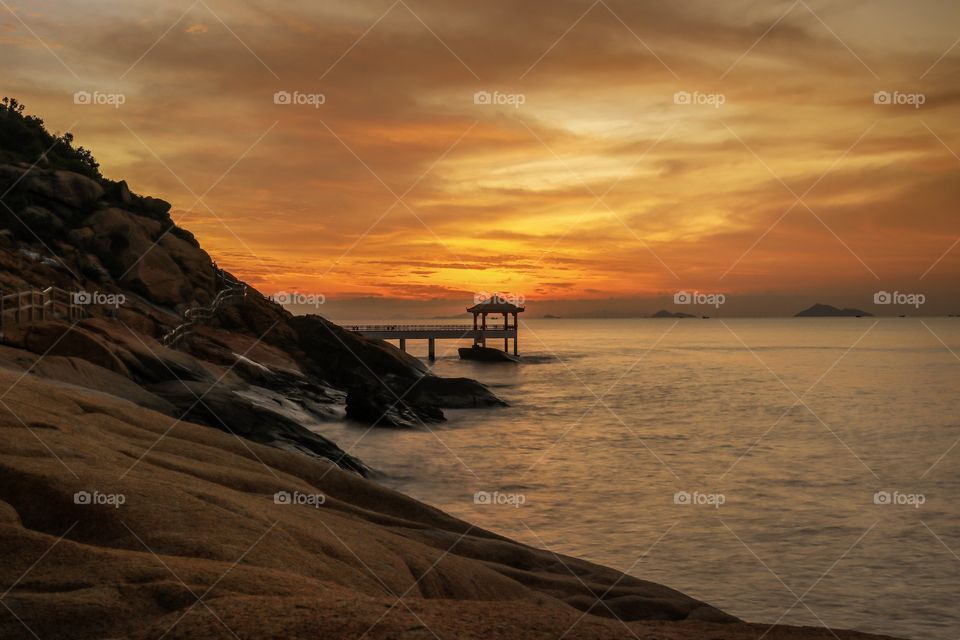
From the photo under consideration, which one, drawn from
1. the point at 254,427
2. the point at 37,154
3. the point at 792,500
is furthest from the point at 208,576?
the point at 37,154

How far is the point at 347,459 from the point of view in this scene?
2389 cm

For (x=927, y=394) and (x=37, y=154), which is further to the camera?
(x=927, y=394)

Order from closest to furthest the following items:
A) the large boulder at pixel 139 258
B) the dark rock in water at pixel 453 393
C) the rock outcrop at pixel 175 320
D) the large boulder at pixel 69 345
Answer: the large boulder at pixel 69 345 < the rock outcrop at pixel 175 320 < the large boulder at pixel 139 258 < the dark rock in water at pixel 453 393

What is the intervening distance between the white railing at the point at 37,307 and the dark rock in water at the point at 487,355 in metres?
67.5

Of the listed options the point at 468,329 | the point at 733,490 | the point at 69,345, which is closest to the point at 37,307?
the point at 69,345

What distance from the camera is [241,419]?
22.6 meters

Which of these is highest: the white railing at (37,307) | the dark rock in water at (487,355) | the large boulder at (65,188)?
the large boulder at (65,188)

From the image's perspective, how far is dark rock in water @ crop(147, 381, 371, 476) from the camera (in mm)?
21781

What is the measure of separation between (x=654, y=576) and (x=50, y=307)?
21951 mm

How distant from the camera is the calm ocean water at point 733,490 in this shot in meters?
16.6

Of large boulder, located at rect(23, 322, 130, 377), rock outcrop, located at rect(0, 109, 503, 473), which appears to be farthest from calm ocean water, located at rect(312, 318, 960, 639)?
large boulder, located at rect(23, 322, 130, 377)

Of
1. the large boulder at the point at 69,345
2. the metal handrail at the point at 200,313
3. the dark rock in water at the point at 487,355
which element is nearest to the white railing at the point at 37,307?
the large boulder at the point at 69,345

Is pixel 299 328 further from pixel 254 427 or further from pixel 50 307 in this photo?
pixel 254 427

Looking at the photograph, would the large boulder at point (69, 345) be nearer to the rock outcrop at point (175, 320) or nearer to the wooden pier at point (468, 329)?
the rock outcrop at point (175, 320)
